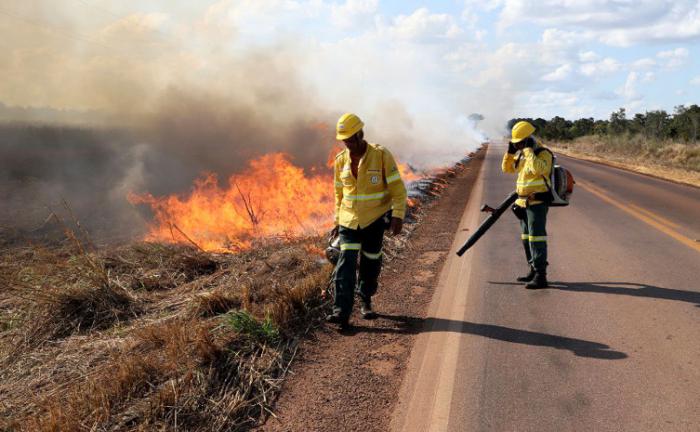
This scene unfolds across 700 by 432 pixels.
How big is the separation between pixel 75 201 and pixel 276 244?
9800mm

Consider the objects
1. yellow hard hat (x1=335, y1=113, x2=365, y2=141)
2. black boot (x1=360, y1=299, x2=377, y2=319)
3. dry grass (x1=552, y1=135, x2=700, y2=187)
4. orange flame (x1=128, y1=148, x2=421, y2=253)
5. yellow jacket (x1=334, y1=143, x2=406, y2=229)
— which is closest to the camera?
yellow hard hat (x1=335, y1=113, x2=365, y2=141)

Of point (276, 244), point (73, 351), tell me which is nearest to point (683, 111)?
point (276, 244)

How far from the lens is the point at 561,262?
6.36 metres

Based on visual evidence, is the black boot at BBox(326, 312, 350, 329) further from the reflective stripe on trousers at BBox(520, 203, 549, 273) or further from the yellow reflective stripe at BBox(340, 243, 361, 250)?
the reflective stripe on trousers at BBox(520, 203, 549, 273)

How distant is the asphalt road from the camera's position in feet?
9.53

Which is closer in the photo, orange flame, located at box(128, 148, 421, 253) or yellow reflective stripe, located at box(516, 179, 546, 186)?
yellow reflective stripe, located at box(516, 179, 546, 186)

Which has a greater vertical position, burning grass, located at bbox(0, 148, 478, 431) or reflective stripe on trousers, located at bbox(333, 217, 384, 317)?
reflective stripe on trousers, located at bbox(333, 217, 384, 317)

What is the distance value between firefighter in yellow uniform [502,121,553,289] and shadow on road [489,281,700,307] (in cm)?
28

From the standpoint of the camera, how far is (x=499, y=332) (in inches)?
162

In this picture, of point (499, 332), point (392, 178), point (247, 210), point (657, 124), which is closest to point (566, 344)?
point (499, 332)

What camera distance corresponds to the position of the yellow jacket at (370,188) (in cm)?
427

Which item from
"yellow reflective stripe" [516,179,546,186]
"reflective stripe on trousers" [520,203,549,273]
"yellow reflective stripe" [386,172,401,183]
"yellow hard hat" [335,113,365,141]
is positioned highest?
"yellow hard hat" [335,113,365,141]

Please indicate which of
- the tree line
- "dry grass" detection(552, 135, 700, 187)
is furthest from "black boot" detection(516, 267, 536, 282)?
the tree line

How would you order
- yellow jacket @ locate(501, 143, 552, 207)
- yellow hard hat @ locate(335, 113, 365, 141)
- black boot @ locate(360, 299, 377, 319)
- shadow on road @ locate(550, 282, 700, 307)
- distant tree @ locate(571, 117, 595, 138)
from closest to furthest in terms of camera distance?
yellow hard hat @ locate(335, 113, 365, 141)
black boot @ locate(360, 299, 377, 319)
shadow on road @ locate(550, 282, 700, 307)
yellow jacket @ locate(501, 143, 552, 207)
distant tree @ locate(571, 117, 595, 138)
